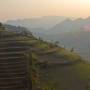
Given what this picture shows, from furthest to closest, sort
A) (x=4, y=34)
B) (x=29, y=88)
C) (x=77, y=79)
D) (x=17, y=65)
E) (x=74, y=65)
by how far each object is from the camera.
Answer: (x=4, y=34)
(x=74, y=65)
(x=77, y=79)
(x=17, y=65)
(x=29, y=88)

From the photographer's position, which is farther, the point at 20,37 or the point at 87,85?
the point at 20,37

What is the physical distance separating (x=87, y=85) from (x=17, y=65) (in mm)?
4768

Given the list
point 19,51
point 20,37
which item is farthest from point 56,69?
point 20,37

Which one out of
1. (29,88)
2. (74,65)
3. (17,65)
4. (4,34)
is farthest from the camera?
(4,34)

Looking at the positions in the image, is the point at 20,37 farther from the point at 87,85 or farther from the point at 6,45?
the point at 87,85

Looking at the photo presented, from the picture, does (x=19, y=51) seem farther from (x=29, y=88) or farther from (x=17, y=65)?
(x=29, y=88)

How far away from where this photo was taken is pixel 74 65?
82.8ft

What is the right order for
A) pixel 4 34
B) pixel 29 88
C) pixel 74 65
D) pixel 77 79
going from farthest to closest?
pixel 4 34, pixel 74 65, pixel 77 79, pixel 29 88

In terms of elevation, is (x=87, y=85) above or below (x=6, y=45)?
below

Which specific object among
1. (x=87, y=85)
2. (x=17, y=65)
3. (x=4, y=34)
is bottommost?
(x=87, y=85)

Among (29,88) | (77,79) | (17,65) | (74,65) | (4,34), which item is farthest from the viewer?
(4,34)

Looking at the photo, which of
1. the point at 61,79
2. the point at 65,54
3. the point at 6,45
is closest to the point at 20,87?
the point at 61,79

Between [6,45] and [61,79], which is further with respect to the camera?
[6,45]

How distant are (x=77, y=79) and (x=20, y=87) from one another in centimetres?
460
